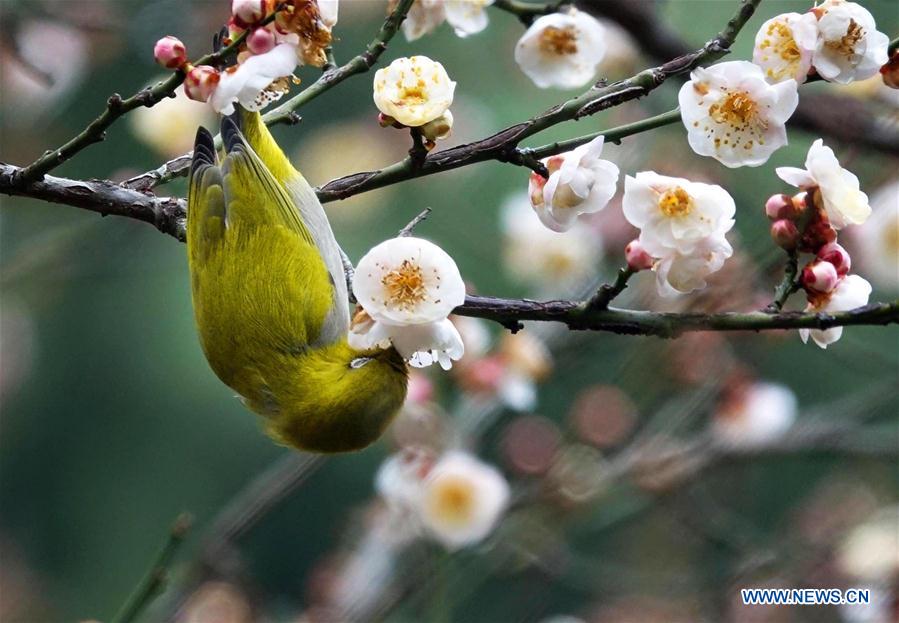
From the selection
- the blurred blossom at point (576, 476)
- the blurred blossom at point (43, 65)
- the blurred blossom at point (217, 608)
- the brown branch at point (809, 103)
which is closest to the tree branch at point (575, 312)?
the blurred blossom at point (576, 476)

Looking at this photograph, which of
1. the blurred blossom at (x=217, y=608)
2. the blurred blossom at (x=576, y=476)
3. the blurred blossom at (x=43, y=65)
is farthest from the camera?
the blurred blossom at (x=43, y=65)

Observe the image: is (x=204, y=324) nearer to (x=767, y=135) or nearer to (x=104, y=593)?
(x=767, y=135)

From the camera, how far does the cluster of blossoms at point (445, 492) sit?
3107 mm

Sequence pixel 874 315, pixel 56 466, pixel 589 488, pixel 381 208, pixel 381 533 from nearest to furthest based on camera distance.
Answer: pixel 874 315, pixel 589 488, pixel 381 533, pixel 381 208, pixel 56 466

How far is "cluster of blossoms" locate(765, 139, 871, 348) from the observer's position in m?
1.63

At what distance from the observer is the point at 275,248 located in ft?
8.98

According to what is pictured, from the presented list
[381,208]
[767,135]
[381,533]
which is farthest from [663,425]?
[381,208]

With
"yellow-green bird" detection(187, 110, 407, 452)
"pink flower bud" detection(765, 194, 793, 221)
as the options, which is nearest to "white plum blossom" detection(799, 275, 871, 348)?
"pink flower bud" detection(765, 194, 793, 221)

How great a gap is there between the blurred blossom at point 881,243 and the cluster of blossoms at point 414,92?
204 centimetres

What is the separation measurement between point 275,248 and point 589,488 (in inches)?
49.0

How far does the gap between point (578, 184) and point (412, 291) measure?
1.03ft

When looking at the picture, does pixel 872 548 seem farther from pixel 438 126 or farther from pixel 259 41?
pixel 259 41

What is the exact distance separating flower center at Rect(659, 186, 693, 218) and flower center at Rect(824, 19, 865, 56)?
12.3 inches

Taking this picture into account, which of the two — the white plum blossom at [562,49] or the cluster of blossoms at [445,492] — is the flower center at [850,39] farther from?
the cluster of blossoms at [445,492]
